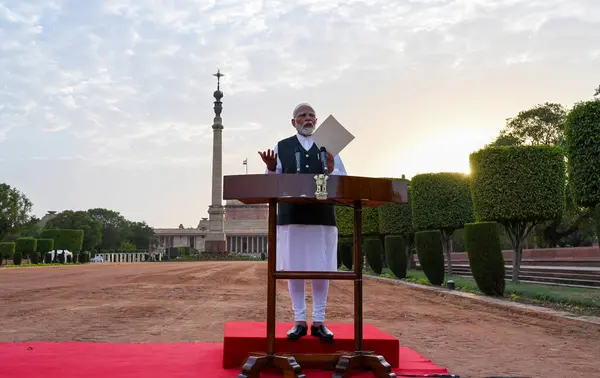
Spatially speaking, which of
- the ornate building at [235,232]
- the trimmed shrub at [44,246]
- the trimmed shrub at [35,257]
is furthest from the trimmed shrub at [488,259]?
the ornate building at [235,232]

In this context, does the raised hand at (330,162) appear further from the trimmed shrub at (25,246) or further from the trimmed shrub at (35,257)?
the trimmed shrub at (35,257)

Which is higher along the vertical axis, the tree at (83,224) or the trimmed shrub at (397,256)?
the tree at (83,224)

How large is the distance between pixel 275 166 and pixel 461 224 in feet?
70.9

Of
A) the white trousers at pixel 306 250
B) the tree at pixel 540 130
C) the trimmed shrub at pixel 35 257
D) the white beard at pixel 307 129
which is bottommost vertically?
the trimmed shrub at pixel 35 257

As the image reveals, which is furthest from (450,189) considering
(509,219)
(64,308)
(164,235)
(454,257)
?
(164,235)

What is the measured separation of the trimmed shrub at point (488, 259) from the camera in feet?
48.0

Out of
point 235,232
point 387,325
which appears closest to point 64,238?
point 235,232

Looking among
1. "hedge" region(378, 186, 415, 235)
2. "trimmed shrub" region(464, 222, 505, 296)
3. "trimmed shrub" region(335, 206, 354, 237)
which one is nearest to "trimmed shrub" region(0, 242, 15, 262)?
"trimmed shrub" region(335, 206, 354, 237)

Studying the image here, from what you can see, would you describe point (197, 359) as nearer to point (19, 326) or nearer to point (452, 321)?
point (19, 326)

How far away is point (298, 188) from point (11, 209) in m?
65.9

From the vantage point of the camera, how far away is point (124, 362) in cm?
455

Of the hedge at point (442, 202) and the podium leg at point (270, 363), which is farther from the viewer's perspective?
the hedge at point (442, 202)

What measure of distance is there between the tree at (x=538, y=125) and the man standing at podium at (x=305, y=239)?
36426 mm

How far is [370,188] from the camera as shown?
4.14 meters
